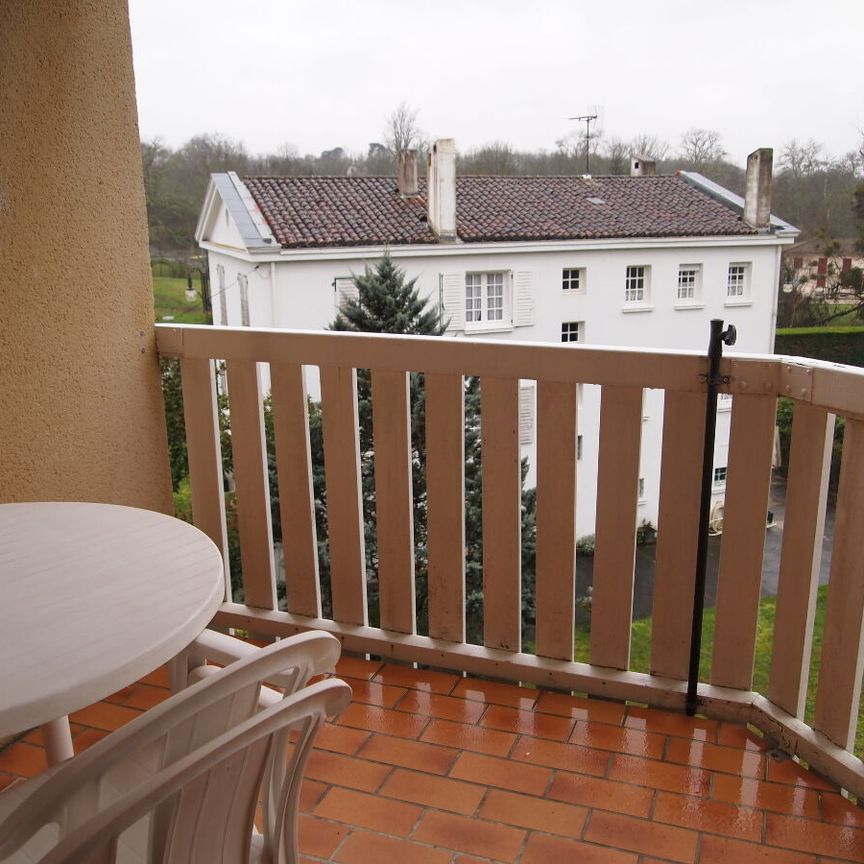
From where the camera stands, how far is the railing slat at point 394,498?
2.10m

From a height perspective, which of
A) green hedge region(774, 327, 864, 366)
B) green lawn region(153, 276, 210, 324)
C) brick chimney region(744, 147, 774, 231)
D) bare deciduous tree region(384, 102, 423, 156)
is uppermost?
bare deciduous tree region(384, 102, 423, 156)

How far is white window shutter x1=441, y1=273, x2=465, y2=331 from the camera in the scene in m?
9.83

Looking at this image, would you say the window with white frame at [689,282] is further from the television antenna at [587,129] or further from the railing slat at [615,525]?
the railing slat at [615,525]

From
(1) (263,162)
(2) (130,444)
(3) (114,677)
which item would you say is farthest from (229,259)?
(3) (114,677)

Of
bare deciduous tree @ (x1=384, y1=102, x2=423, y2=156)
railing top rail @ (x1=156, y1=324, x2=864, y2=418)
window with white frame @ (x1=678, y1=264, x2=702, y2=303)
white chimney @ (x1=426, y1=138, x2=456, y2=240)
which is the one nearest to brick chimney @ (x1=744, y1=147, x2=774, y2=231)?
window with white frame @ (x1=678, y1=264, x2=702, y2=303)

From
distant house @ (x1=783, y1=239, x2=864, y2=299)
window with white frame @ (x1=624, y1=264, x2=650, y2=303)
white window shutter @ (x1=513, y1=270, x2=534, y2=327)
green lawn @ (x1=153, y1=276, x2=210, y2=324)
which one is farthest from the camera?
white window shutter @ (x1=513, y1=270, x2=534, y2=327)

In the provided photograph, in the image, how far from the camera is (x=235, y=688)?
0.79m

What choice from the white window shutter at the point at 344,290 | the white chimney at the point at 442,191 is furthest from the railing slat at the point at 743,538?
the white chimney at the point at 442,191

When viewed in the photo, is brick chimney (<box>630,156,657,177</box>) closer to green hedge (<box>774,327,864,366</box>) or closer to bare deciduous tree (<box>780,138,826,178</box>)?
bare deciduous tree (<box>780,138,826,178</box>)

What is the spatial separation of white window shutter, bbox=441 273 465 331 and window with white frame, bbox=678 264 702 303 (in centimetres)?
296

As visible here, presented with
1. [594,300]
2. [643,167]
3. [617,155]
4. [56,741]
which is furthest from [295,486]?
[643,167]

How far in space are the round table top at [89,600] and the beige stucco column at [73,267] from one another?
0.50 m

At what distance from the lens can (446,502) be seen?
210cm

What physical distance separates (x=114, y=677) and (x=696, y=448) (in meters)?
1.30
